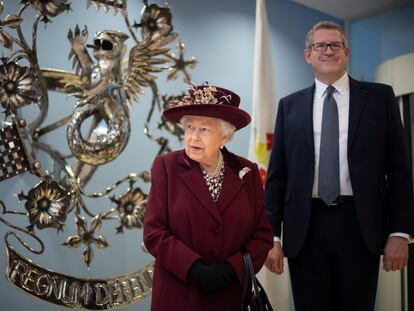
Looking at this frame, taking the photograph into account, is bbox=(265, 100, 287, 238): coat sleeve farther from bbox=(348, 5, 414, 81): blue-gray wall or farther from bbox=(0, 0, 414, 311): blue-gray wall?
bbox=(348, 5, 414, 81): blue-gray wall

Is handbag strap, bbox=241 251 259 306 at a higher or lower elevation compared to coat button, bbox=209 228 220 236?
lower

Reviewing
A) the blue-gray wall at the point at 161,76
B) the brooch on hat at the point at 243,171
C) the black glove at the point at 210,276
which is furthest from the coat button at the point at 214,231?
the blue-gray wall at the point at 161,76

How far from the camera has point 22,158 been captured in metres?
2.29

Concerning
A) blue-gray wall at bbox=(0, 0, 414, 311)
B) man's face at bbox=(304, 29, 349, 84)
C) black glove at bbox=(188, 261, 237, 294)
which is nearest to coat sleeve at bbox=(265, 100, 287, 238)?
man's face at bbox=(304, 29, 349, 84)

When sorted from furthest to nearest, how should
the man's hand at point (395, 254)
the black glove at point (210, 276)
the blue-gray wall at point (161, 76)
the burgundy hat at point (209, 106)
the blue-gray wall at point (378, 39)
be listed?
the blue-gray wall at point (378, 39)
the blue-gray wall at point (161, 76)
the man's hand at point (395, 254)
the burgundy hat at point (209, 106)
the black glove at point (210, 276)

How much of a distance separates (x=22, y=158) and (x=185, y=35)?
146 cm

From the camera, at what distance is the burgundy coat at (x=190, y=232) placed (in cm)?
165

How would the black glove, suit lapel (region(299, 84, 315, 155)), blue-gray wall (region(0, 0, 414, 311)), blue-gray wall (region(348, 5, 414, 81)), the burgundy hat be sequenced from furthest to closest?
blue-gray wall (region(348, 5, 414, 81))
blue-gray wall (region(0, 0, 414, 311))
suit lapel (region(299, 84, 315, 155))
the burgundy hat
the black glove

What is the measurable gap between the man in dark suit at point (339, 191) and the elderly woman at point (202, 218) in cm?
38

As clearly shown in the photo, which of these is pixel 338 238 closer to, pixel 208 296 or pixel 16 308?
pixel 208 296

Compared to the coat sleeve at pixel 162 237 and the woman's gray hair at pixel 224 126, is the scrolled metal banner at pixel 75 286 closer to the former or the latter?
the coat sleeve at pixel 162 237

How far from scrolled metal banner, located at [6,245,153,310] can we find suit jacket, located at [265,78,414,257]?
2.56 ft

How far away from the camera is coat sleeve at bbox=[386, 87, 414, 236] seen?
207 centimetres

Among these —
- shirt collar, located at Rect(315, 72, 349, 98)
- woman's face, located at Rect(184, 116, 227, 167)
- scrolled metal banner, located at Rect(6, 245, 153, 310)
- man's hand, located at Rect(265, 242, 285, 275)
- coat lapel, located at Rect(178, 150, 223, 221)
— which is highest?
shirt collar, located at Rect(315, 72, 349, 98)
